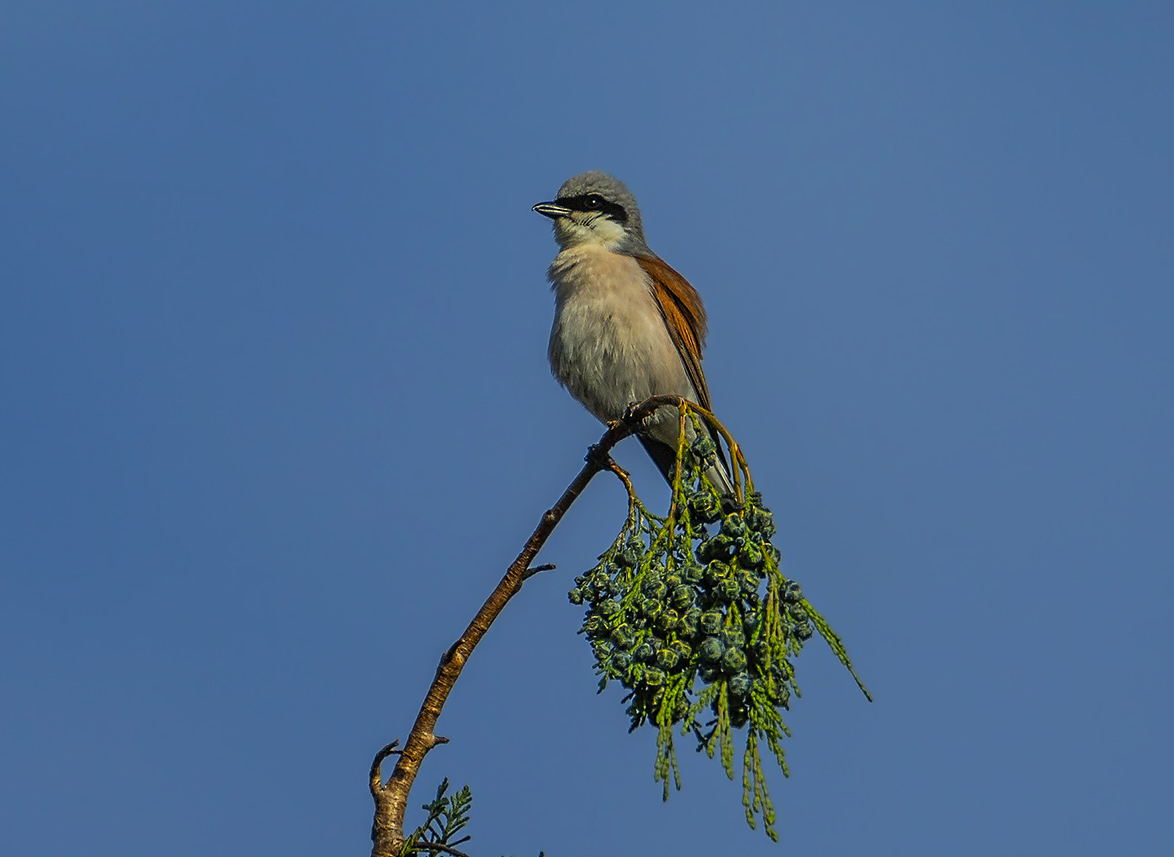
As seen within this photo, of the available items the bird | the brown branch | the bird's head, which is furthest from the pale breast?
the brown branch

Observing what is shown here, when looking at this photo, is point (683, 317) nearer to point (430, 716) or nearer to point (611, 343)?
point (611, 343)

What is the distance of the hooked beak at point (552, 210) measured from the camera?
862 centimetres

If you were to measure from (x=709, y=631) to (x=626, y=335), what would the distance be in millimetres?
4292

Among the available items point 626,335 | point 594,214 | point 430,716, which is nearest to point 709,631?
point 430,716

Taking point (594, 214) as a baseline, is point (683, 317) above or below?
below

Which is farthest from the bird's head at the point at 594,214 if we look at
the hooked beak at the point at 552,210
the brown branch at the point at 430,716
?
the brown branch at the point at 430,716

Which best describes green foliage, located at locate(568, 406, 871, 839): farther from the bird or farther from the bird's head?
the bird's head

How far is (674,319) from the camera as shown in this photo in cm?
781

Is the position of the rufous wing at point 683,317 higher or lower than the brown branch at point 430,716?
higher

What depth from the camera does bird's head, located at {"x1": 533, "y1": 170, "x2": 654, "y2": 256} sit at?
8.49 m

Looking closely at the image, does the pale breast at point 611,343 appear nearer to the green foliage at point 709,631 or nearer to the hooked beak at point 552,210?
the hooked beak at point 552,210

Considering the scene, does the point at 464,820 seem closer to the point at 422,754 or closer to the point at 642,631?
the point at 422,754

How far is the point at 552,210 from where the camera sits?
8625 millimetres

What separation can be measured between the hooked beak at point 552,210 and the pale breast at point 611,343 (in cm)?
83
